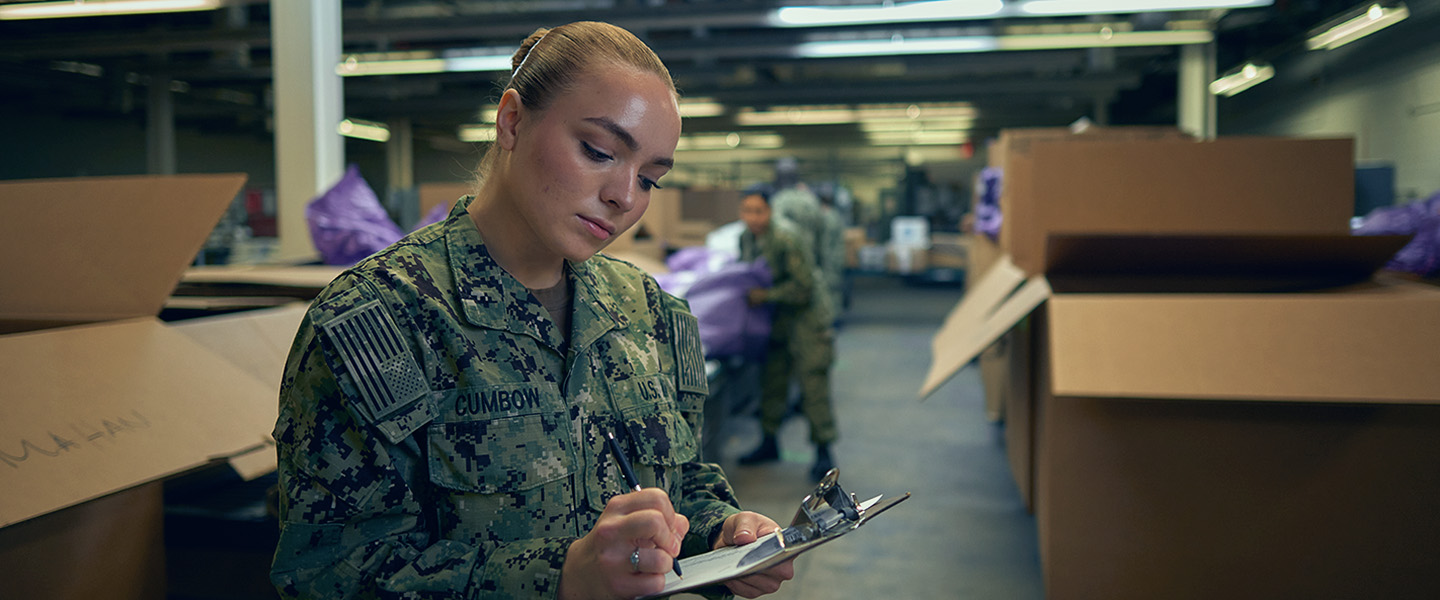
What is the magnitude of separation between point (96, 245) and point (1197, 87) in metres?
8.97

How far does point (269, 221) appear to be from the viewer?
11.2m

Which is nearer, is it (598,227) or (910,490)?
(598,227)

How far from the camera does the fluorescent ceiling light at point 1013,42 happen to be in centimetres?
702

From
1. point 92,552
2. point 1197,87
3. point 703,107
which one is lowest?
point 92,552

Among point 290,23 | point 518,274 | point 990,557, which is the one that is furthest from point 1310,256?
point 290,23

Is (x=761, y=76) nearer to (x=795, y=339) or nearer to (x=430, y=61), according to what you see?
(x=430, y=61)

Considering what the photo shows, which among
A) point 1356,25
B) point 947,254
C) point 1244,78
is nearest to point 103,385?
point 1356,25

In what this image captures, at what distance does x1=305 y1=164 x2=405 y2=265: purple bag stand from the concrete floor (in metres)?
1.77

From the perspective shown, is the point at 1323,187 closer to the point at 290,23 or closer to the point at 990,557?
the point at 990,557

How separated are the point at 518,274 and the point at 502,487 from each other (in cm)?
25

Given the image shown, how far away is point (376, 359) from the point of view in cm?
80

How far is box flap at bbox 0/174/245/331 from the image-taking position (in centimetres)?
A: 156

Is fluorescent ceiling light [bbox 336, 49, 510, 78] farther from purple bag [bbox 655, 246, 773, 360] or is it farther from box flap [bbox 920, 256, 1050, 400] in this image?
box flap [bbox 920, 256, 1050, 400]

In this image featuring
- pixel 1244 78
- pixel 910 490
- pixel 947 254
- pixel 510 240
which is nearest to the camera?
pixel 510 240
